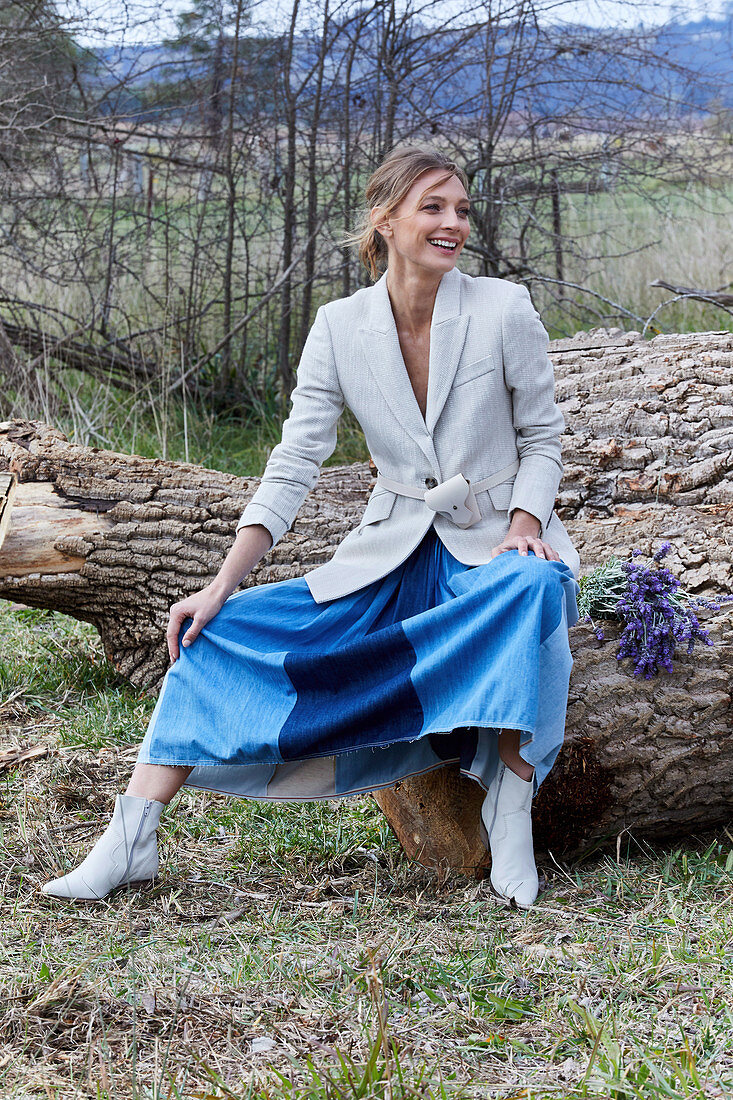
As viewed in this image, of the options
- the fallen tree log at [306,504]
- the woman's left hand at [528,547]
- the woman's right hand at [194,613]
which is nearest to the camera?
the woman's left hand at [528,547]

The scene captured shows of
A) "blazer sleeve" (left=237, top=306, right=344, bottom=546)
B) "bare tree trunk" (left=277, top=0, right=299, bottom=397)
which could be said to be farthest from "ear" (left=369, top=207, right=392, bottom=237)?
"bare tree trunk" (left=277, top=0, right=299, bottom=397)

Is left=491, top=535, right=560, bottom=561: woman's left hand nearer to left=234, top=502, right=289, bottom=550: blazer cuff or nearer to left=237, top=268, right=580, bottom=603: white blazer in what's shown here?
left=237, top=268, right=580, bottom=603: white blazer

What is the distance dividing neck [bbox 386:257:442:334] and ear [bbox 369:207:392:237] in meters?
0.07

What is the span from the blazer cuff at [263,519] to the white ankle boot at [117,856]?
28.3 inches

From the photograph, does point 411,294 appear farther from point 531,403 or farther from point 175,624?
point 175,624

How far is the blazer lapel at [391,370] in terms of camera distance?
2.59m

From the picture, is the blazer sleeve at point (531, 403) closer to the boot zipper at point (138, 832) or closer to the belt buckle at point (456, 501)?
the belt buckle at point (456, 501)

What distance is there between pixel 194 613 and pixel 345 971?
35.3 inches

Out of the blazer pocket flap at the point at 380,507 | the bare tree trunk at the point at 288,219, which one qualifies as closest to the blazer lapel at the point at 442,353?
the blazer pocket flap at the point at 380,507

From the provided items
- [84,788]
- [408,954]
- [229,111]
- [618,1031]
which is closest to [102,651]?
[84,788]

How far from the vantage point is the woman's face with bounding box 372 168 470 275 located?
98.0 inches

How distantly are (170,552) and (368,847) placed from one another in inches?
53.7

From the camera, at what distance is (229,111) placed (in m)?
6.70

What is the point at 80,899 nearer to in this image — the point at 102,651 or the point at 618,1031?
the point at 618,1031
